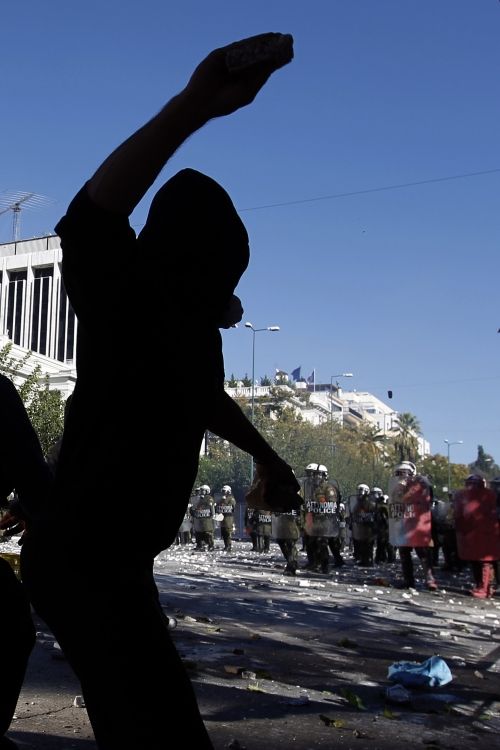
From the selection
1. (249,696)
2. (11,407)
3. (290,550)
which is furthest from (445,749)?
(290,550)

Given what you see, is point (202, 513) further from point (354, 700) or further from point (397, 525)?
point (354, 700)

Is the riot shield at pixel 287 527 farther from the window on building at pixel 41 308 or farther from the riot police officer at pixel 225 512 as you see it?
the window on building at pixel 41 308

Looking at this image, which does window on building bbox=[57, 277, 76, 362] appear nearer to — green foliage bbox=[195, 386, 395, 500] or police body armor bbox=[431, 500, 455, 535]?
green foliage bbox=[195, 386, 395, 500]

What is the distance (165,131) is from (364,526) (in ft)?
61.5

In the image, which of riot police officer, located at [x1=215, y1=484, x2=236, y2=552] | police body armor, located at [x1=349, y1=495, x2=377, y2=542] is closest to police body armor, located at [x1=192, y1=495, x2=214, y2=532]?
riot police officer, located at [x1=215, y1=484, x2=236, y2=552]

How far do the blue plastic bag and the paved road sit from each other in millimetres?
71

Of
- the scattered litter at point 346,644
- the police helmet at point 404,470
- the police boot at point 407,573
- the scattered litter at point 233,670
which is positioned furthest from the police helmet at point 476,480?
the scattered litter at point 233,670

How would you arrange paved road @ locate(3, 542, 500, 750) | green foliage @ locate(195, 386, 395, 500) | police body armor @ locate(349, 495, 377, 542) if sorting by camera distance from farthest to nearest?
green foliage @ locate(195, 386, 395, 500) < police body armor @ locate(349, 495, 377, 542) < paved road @ locate(3, 542, 500, 750)

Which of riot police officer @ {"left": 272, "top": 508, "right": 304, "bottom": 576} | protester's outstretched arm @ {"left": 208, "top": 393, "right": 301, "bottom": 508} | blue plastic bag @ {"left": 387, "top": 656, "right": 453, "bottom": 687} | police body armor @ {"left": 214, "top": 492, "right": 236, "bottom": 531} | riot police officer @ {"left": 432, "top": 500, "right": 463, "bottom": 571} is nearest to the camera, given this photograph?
protester's outstretched arm @ {"left": 208, "top": 393, "right": 301, "bottom": 508}

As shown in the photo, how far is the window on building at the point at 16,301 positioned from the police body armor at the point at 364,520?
2624 inches

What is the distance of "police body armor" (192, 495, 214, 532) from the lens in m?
24.3

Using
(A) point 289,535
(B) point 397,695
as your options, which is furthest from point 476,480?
(B) point 397,695

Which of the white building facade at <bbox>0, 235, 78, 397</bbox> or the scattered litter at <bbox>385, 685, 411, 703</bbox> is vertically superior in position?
the white building facade at <bbox>0, 235, 78, 397</bbox>

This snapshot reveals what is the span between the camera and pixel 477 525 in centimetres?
1289
